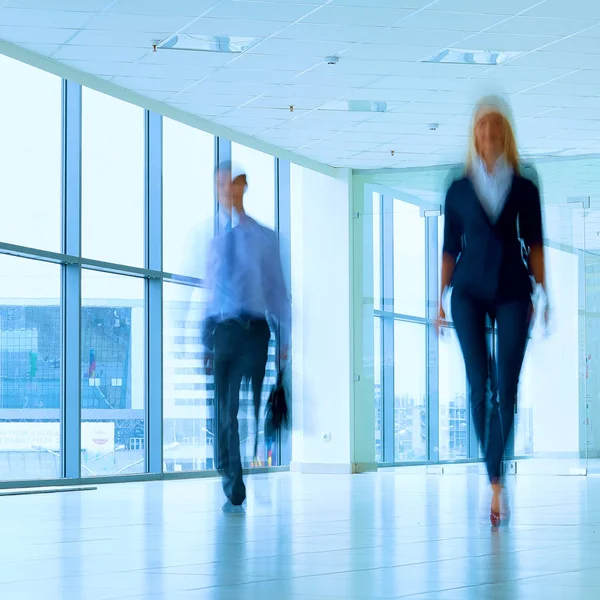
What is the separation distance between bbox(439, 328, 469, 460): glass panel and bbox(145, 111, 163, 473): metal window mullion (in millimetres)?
3134

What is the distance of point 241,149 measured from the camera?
13.2 meters

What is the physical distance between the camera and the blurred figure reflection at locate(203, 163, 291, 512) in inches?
189

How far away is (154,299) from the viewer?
11.7 m

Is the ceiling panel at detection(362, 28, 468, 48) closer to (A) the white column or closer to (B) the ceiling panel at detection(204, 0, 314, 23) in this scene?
(B) the ceiling panel at detection(204, 0, 314, 23)

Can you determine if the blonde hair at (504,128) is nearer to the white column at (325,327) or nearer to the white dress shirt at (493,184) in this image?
the white dress shirt at (493,184)

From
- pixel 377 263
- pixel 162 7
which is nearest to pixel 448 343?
pixel 377 263

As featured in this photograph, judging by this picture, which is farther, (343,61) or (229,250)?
(343,61)

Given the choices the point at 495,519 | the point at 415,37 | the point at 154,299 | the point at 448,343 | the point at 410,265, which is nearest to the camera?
the point at 495,519

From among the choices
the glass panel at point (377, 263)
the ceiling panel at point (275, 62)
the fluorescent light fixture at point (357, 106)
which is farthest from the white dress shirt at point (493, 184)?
the glass panel at point (377, 263)

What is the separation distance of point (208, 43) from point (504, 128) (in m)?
4.82

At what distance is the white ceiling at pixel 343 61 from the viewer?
25.8 feet

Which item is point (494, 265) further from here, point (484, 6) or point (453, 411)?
point (453, 411)

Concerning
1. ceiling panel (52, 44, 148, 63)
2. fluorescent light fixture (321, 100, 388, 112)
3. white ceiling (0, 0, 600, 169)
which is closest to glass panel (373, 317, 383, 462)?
white ceiling (0, 0, 600, 169)

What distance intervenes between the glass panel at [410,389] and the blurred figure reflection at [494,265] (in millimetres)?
8385
